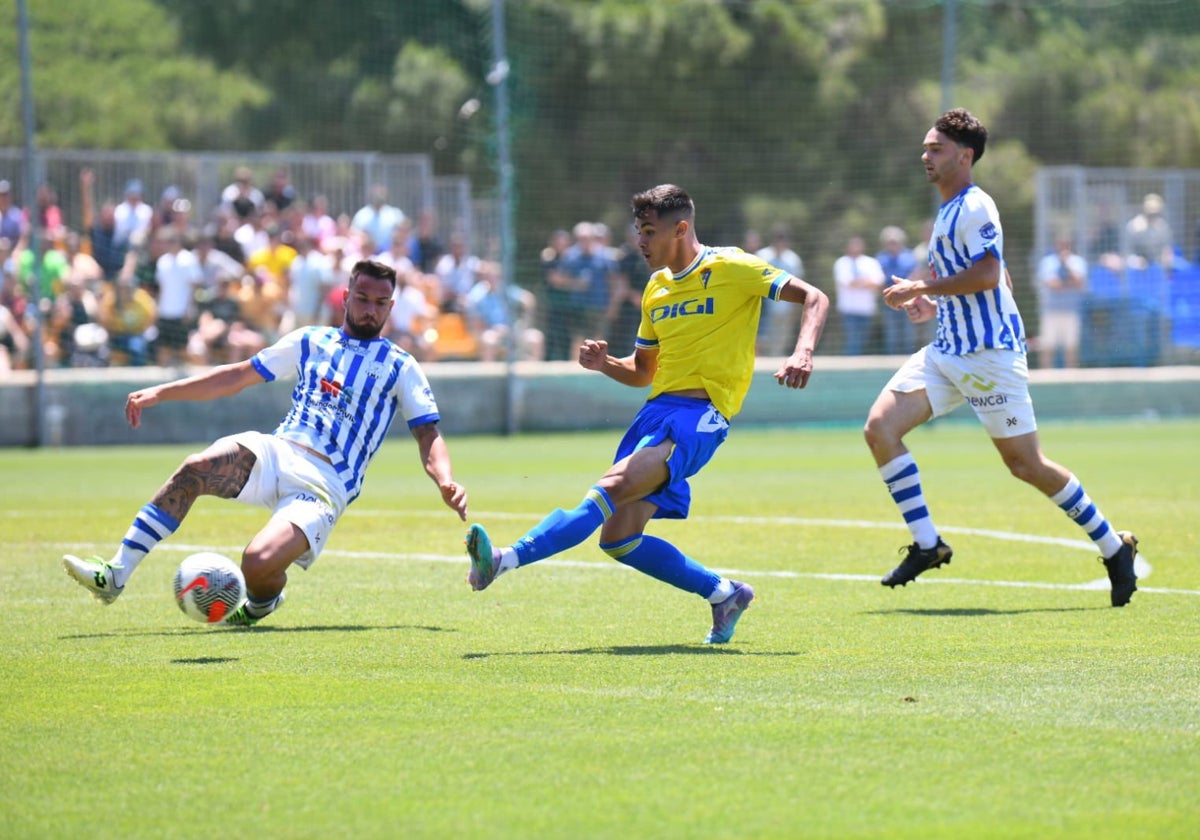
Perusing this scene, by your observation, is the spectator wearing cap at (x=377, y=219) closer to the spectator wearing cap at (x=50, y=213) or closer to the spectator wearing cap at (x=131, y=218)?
the spectator wearing cap at (x=131, y=218)

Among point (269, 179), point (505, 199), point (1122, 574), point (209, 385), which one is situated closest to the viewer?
point (209, 385)

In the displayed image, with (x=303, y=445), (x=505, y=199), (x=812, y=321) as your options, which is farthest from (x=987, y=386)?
(x=505, y=199)

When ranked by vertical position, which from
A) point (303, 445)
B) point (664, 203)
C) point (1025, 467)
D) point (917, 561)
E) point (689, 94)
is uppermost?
point (689, 94)

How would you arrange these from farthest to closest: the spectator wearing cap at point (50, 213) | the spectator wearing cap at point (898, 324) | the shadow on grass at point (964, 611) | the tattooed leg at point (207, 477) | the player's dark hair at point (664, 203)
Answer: the spectator wearing cap at point (898, 324) → the spectator wearing cap at point (50, 213) → the shadow on grass at point (964, 611) → the tattooed leg at point (207, 477) → the player's dark hair at point (664, 203)

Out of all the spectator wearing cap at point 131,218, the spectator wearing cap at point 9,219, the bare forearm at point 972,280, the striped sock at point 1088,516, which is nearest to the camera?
the bare forearm at point 972,280

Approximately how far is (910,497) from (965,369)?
73cm

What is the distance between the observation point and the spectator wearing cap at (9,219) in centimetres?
2145

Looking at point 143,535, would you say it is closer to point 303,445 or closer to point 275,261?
point 303,445

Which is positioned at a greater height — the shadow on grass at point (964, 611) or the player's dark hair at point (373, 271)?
the player's dark hair at point (373, 271)

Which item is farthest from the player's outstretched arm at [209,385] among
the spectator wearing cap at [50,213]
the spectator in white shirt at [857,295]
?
the spectator in white shirt at [857,295]

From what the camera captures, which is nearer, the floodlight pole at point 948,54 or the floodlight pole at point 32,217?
the floodlight pole at point 32,217

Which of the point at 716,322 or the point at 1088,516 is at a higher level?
the point at 716,322

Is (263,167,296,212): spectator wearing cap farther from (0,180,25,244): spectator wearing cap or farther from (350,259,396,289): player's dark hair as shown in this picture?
(350,259,396,289): player's dark hair

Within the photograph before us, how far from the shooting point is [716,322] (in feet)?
25.3
